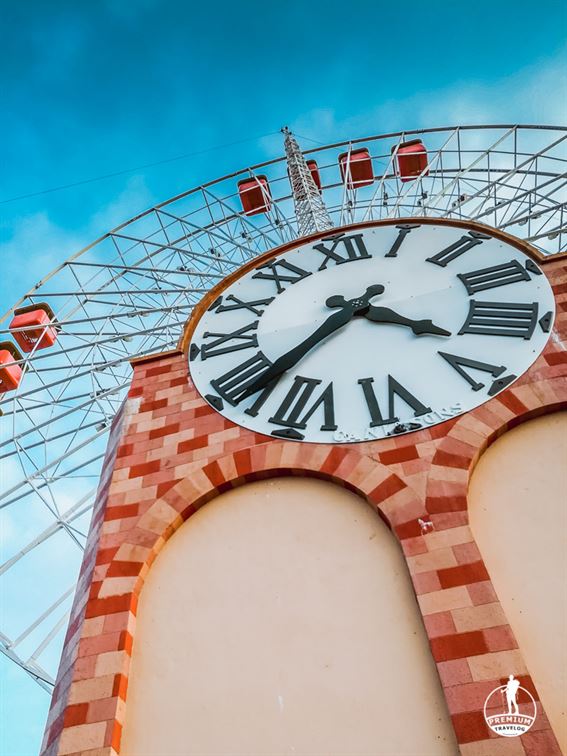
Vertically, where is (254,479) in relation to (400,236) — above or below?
below

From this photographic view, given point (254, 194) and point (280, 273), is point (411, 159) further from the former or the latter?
point (280, 273)

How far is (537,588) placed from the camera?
15.4 feet

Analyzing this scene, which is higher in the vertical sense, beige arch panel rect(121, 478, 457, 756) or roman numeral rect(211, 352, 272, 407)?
roman numeral rect(211, 352, 272, 407)

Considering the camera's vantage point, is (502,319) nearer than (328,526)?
No

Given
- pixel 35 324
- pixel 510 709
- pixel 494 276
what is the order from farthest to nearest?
1. pixel 35 324
2. pixel 494 276
3. pixel 510 709

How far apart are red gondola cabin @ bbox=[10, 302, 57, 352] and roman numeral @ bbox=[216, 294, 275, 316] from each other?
6.31 metres

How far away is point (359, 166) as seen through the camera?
16250 millimetres

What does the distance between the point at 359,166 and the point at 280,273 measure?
27.2ft

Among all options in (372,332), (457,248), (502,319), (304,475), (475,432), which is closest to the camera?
(475,432)

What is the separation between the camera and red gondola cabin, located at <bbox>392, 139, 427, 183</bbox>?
1536 centimetres

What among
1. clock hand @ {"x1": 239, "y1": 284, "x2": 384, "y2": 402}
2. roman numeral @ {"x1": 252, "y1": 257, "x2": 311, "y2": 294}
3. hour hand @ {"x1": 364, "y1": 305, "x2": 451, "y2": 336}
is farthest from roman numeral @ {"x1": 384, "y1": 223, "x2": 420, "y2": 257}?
hour hand @ {"x1": 364, "y1": 305, "x2": 451, "y2": 336}

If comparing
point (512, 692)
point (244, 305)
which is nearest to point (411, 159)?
point (244, 305)

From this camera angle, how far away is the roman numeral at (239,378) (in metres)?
7.19

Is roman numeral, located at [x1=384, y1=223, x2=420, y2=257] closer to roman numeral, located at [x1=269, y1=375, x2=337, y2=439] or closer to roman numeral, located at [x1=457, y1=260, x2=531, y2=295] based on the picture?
roman numeral, located at [x1=457, y1=260, x2=531, y2=295]
